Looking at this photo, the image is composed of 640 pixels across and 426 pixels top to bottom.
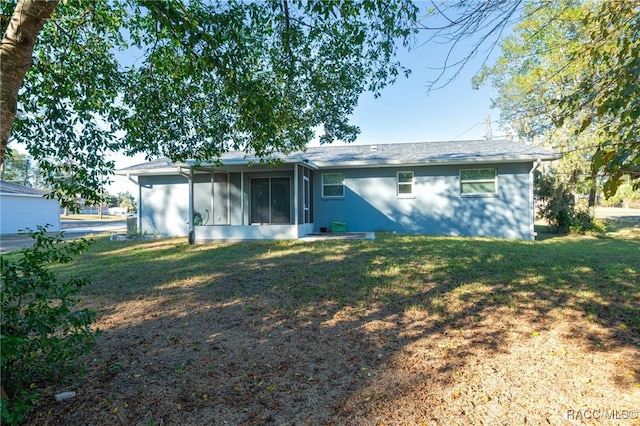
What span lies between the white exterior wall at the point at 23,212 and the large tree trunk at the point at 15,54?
736 inches

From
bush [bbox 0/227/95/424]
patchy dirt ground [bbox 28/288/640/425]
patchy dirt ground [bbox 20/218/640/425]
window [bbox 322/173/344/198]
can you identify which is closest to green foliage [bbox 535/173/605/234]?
window [bbox 322/173/344/198]

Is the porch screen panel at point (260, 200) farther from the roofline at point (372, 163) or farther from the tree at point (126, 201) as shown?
the tree at point (126, 201)

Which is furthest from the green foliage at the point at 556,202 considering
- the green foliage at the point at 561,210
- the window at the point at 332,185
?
the window at the point at 332,185

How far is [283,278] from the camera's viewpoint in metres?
6.01

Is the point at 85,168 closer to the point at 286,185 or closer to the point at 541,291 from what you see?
the point at 541,291

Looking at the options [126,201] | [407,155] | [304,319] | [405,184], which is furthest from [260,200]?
[126,201]

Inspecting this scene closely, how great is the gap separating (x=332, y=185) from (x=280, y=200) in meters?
2.18

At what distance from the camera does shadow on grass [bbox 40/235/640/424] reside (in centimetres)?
264

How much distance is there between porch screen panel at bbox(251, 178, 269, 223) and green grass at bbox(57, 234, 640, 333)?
3818 mm

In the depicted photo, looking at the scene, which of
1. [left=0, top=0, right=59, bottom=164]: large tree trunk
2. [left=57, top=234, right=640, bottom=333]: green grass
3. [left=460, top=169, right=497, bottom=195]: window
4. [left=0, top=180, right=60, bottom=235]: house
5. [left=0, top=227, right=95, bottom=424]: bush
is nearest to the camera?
[left=0, top=0, right=59, bottom=164]: large tree trunk

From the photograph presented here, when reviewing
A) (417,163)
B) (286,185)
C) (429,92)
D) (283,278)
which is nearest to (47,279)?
(283,278)

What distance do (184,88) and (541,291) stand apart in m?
5.75

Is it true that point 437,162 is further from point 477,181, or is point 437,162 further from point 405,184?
point 477,181

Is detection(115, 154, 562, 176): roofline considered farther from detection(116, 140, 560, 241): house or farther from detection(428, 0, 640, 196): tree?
detection(428, 0, 640, 196): tree
